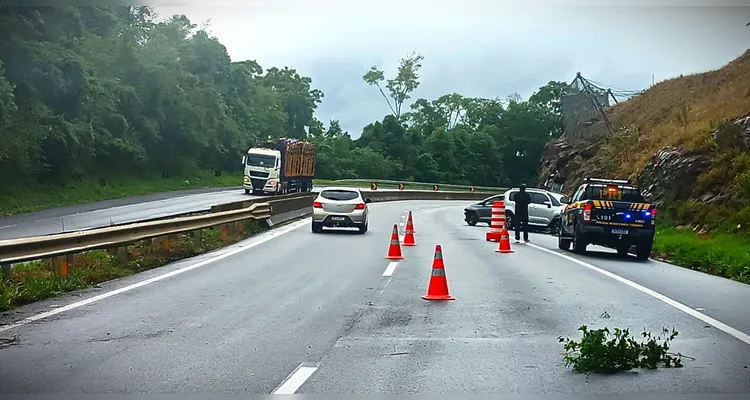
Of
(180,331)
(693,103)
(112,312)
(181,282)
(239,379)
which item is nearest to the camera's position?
(239,379)

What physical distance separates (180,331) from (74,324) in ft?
4.30

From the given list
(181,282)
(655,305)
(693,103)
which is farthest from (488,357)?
(693,103)

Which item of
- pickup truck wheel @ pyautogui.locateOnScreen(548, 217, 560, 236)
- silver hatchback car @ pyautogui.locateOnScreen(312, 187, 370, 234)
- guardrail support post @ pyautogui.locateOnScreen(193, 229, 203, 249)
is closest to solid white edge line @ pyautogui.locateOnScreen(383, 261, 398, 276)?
guardrail support post @ pyautogui.locateOnScreen(193, 229, 203, 249)

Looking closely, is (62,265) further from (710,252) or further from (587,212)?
(710,252)

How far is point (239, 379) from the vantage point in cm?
728

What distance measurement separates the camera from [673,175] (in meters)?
30.0

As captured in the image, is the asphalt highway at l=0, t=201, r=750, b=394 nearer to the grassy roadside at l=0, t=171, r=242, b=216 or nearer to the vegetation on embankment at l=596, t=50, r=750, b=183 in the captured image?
the vegetation on embankment at l=596, t=50, r=750, b=183

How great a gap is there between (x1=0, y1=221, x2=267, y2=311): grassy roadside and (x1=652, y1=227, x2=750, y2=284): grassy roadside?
1086 centimetres

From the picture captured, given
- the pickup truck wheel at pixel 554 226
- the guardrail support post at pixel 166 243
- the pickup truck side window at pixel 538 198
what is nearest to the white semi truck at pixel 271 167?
the pickup truck side window at pixel 538 198

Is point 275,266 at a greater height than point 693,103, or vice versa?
point 693,103

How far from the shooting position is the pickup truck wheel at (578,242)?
2034cm

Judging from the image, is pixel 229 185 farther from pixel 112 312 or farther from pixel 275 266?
pixel 112 312

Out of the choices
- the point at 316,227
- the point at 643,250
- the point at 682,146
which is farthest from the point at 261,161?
the point at 643,250

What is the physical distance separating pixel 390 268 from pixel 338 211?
33.4ft
